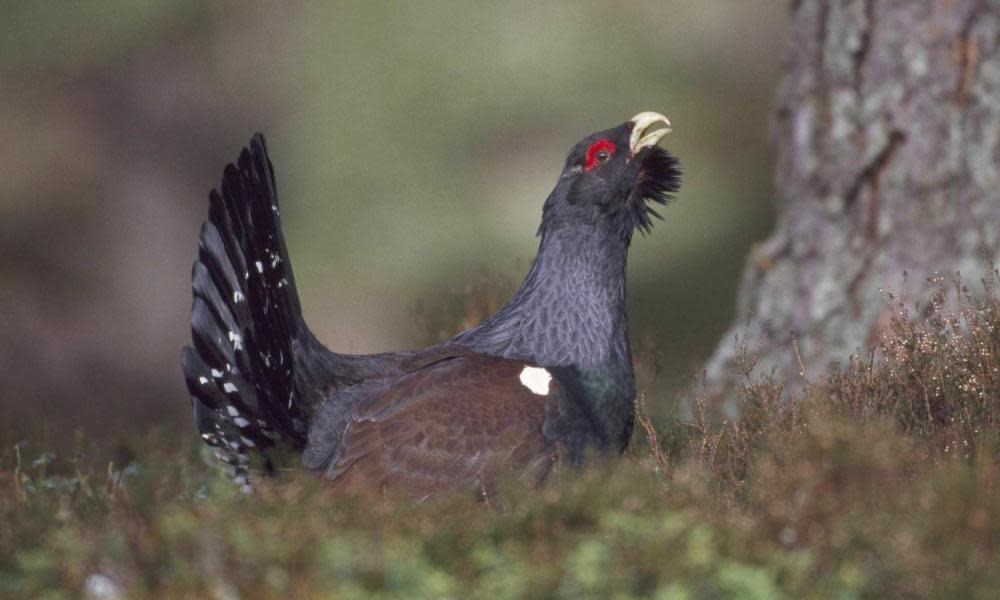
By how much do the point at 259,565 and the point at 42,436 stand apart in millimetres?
3569

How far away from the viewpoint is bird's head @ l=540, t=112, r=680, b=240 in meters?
5.19

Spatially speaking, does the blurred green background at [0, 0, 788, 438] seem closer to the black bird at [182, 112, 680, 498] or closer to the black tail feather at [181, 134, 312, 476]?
the black bird at [182, 112, 680, 498]

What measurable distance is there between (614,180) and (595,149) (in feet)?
0.45

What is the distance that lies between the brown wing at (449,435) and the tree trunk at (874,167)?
1.67m

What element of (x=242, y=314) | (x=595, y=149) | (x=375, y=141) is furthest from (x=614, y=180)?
(x=375, y=141)

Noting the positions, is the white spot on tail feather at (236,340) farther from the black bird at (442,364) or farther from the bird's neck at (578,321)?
the bird's neck at (578,321)

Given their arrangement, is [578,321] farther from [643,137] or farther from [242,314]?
[242,314]

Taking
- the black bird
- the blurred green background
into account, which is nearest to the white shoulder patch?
the black bird

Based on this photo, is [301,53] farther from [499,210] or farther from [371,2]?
[499,210]

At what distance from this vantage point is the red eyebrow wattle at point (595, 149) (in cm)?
520

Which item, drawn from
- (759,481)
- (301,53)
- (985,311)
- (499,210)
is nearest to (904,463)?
(759,481)

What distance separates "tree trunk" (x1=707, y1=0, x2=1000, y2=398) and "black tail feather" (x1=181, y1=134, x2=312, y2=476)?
2.16 meters

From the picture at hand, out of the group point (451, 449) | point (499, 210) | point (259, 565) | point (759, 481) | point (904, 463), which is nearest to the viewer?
point (259, 565)

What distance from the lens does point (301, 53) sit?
14211 millimetres
